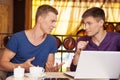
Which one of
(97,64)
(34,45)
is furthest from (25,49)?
(97,64)

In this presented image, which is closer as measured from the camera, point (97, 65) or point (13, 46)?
point (97, 65)

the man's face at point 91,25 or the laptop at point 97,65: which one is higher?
the man's face at point 91,25

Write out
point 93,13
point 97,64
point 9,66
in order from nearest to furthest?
point 97,64
point 9,66
point 93,13

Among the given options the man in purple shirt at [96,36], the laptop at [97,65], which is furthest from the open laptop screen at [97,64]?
the man in purple shirt at [96,36]

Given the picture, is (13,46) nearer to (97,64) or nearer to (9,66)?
(9,66)

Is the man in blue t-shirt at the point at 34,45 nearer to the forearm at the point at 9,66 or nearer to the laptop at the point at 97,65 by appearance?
the forearm at the point at 9,66

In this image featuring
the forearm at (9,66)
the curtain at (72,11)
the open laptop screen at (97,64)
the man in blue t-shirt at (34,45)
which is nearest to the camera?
the open laptop screen at (97,64)

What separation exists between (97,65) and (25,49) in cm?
77

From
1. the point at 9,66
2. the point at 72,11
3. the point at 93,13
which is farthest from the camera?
the point at 72,11

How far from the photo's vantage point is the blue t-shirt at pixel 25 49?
2410 millimetres

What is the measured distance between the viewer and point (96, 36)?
248cm

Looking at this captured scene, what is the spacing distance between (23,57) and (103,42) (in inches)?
25.9

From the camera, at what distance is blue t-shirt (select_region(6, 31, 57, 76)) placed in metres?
2.41

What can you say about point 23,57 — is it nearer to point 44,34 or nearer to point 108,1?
point 44,34
